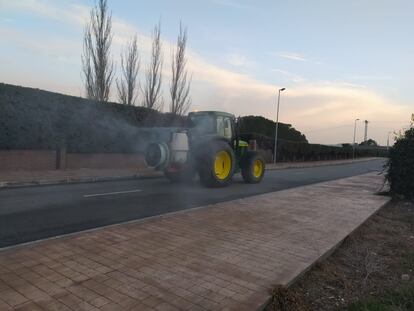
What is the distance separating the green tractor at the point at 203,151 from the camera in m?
12.4

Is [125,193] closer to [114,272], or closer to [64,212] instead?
[64,212]

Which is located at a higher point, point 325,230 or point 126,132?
point 126,132

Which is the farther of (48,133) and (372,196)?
(48,133)

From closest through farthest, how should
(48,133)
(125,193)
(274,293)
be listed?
1. (274,293)
2. (125,193)
3. (48,133)

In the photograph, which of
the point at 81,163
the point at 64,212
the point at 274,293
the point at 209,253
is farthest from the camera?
the point at 81,163

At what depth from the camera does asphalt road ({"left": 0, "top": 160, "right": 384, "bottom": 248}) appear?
21.0ft

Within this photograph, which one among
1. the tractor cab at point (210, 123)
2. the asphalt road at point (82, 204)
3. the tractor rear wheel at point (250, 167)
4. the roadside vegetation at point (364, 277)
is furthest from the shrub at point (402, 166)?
the tractor cab at point (210, 123)

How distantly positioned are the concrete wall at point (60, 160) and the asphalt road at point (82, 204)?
4104 millimetres

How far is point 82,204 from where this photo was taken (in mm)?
8703

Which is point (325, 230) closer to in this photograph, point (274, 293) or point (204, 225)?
point (204, 225)

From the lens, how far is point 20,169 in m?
15.3

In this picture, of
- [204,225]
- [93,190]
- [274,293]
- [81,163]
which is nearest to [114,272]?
[274,293]

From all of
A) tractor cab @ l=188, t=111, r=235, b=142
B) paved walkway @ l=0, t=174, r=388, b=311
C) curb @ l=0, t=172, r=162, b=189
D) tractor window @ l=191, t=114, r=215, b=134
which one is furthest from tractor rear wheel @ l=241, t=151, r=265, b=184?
paved walkway @ l=0, t=174, r=388, b=311

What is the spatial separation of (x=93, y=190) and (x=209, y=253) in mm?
6896
